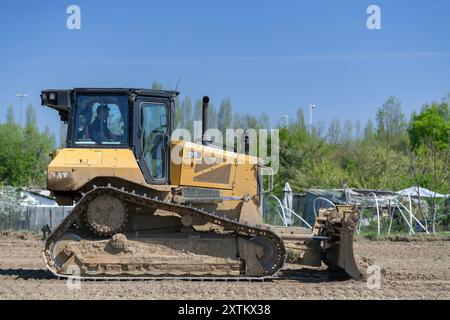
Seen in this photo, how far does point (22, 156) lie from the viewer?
49594 mm

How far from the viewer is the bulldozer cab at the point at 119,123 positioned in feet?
40.5

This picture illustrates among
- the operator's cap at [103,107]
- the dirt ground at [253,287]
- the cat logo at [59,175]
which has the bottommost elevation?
the dirt ground at [253,287]

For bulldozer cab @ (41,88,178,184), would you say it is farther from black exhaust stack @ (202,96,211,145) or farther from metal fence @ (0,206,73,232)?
metal fence @ (0,206,73,232)

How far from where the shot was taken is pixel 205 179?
1277 centimetres

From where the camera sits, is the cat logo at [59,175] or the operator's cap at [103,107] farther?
the operator's cap at [103,107]

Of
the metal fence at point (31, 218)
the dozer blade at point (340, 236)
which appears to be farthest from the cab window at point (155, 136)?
the metal fence at point (31, 218)

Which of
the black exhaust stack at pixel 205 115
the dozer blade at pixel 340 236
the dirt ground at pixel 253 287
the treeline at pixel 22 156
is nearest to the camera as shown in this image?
the dirt ground at pixel 253 287

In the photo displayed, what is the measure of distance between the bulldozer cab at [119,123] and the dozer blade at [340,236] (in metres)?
3.14

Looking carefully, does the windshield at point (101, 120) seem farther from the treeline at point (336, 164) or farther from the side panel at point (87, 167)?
the treeline at point (336, 164)

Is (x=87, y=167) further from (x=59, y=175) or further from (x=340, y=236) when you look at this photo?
(x=340, y=236)
